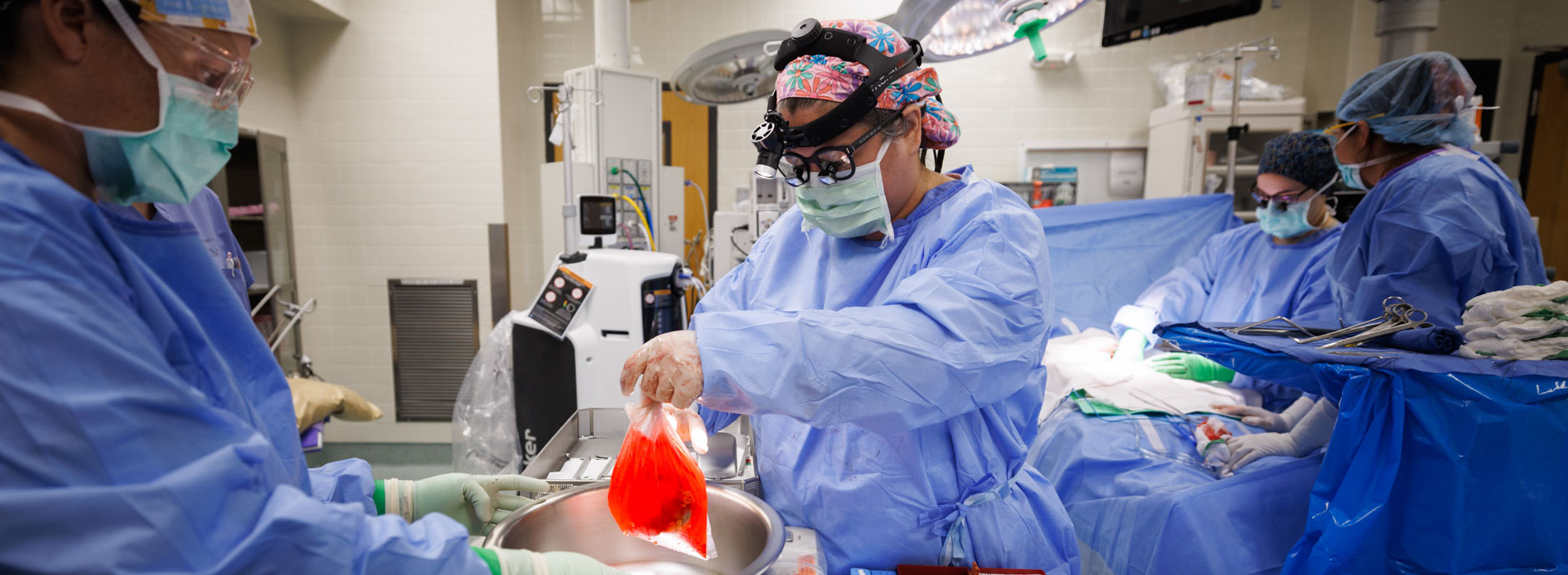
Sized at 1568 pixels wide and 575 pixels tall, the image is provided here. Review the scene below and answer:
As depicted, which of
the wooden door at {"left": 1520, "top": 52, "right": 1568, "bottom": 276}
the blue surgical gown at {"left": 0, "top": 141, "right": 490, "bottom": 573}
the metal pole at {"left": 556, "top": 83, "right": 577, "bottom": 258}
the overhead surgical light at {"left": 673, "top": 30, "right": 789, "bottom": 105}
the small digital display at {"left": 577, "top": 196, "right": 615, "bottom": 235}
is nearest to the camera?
the blue surgical gown at {"left": 0, "top": 141, "right": 490, "bottom": 573}

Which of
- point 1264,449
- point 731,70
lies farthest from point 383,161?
point 1264,449

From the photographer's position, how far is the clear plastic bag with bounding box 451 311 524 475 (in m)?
3.09

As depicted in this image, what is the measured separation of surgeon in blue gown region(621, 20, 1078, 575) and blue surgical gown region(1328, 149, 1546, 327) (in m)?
1.48

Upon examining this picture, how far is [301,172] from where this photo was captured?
173 inches

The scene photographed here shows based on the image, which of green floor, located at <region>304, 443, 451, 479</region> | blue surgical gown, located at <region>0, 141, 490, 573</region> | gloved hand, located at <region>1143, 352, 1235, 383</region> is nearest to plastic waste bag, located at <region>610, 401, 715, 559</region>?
blue surgical gown, located at <region>0, 141, 490, 573</region>

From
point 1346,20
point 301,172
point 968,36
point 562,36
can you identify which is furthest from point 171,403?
point 1346,20

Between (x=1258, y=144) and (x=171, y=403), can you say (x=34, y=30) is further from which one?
(x=1258, y=144)

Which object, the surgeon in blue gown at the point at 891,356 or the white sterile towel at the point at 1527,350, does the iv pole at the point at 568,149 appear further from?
the white sterile towel at the point at 1527,350

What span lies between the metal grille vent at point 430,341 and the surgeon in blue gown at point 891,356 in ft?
11.9

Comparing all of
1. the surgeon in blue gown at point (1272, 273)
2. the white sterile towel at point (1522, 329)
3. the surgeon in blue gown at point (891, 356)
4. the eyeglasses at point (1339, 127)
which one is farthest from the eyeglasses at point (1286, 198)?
the surgeon in blue gown at point (891, 356)

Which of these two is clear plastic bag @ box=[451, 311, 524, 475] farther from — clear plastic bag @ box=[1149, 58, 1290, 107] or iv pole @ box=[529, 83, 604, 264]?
clear plastic bag @ box=[1149, 58, 1290, 107]

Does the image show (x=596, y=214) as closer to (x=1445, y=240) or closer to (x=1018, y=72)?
(x=1445, y=240)

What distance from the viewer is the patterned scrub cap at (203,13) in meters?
0.59

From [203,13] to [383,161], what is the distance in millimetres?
4305
